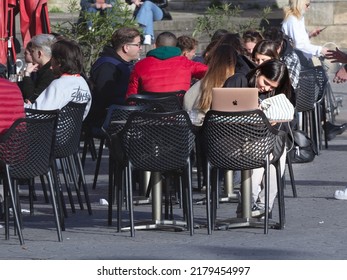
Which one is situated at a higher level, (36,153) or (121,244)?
(36,153)

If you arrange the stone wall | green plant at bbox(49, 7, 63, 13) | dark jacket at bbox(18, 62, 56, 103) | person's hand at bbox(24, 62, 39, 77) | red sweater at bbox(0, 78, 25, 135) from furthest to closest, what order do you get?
green plant at bbox(49, 7, 63, 13)
the stone wall
person's hand at bbox(24, 62, 39, 77)
dark jacket at bbox(18, 62, 56, 103)
red sweater at bbox(0, 78, 25, 135)

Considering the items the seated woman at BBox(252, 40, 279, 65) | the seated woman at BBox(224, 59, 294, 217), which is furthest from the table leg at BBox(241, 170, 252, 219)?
the seated woman at BBox(252, 40, 279, 65)

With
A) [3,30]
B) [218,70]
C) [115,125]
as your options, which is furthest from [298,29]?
[115,125]

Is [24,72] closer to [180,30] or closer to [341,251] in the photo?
[341,251]

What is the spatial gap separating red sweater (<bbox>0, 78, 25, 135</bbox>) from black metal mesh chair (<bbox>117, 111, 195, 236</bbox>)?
Answer: 31.9 inches

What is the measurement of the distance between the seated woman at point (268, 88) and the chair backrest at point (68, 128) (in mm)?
1275

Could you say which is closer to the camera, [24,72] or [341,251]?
[341,251]

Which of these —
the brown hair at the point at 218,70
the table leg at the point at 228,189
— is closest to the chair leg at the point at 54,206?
the brown hair at the point at 218,70

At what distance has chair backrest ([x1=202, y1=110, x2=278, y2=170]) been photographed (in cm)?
1051

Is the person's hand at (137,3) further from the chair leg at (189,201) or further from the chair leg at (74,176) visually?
the chair leg at (189,201)

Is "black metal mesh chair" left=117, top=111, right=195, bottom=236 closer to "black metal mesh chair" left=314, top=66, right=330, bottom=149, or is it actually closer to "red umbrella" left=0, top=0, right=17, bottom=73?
"red umbrella" left=0, top=0, right=17, bottom=73

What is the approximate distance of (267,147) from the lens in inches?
418

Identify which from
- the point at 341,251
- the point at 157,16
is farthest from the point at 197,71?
the point at 157,16

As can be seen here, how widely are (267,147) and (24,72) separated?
3902mm
